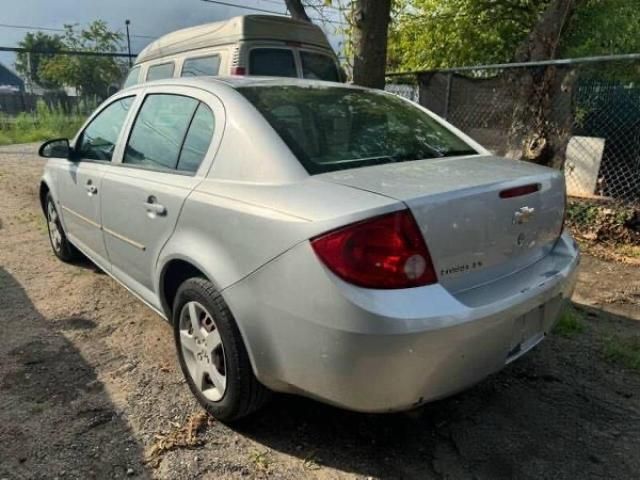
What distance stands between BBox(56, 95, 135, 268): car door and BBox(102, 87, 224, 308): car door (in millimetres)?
196

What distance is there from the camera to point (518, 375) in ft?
10.0

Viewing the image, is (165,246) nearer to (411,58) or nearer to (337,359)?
(337,359)

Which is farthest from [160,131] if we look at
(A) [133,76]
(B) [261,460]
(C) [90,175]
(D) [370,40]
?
(A) [133,76]

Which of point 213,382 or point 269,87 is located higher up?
point 269,87

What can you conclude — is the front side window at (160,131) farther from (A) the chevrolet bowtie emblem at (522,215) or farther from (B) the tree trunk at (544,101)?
(B) the tree trunk at (544,101)

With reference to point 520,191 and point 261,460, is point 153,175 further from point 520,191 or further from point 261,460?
point 520,191

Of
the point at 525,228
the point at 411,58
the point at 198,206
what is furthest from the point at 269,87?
the point at 411,58

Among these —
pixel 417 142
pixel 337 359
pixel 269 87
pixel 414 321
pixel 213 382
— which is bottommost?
pixel 213 382

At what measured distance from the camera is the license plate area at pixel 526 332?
7.37 ft

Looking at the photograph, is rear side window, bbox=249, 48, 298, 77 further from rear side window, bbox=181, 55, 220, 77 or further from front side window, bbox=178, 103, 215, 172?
front side window, bbox=178, 103, 215, 172

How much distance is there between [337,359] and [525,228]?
40.0 inches

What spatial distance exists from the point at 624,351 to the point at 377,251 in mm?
2197

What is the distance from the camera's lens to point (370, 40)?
19.5ft

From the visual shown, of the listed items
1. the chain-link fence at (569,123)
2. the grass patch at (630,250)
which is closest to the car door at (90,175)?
the chain-link fence at (569,123)
